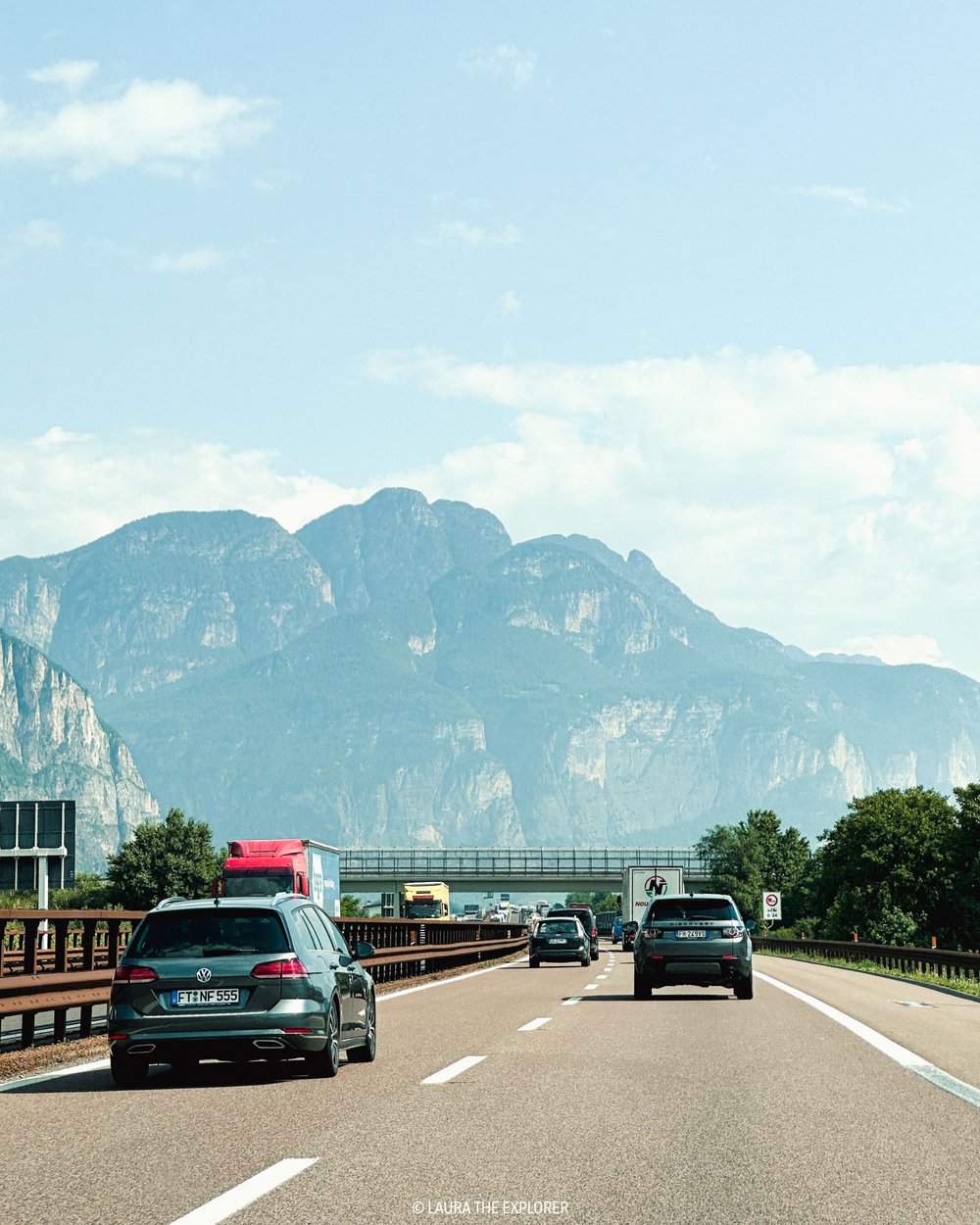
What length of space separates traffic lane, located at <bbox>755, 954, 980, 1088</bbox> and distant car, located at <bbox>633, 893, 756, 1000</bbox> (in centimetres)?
163

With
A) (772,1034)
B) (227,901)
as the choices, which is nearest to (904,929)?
(772,1034)

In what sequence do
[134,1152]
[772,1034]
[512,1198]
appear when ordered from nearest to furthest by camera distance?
[512,1198] → [134,1152] → [772,1034]

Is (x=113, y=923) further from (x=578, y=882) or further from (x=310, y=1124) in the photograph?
(x=578, y=882)

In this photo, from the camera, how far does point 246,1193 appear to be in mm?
7969

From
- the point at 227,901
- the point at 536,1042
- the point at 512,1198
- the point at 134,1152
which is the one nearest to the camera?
the point at 512,1198

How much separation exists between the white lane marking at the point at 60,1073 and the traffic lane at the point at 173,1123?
167mm

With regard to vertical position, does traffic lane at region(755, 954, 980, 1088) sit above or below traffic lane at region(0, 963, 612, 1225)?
below

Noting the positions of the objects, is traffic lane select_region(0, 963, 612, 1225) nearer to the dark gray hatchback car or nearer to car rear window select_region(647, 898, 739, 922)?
the dark gray hatchback car

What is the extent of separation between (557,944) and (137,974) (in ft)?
115

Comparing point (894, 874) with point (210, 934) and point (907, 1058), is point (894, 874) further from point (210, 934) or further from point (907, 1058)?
point (210, 934)

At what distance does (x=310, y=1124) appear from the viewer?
10531 millimetres

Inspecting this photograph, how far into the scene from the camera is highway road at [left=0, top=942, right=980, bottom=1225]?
7.64 metres

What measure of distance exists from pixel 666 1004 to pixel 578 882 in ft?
377

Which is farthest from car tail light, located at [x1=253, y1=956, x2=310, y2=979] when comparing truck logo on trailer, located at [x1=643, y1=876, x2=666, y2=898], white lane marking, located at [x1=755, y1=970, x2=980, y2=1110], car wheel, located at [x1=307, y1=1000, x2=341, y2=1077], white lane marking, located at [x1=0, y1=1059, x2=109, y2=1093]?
truck logo on trailer, located at [x1=643, y1=876, x2=666, y2=898]
